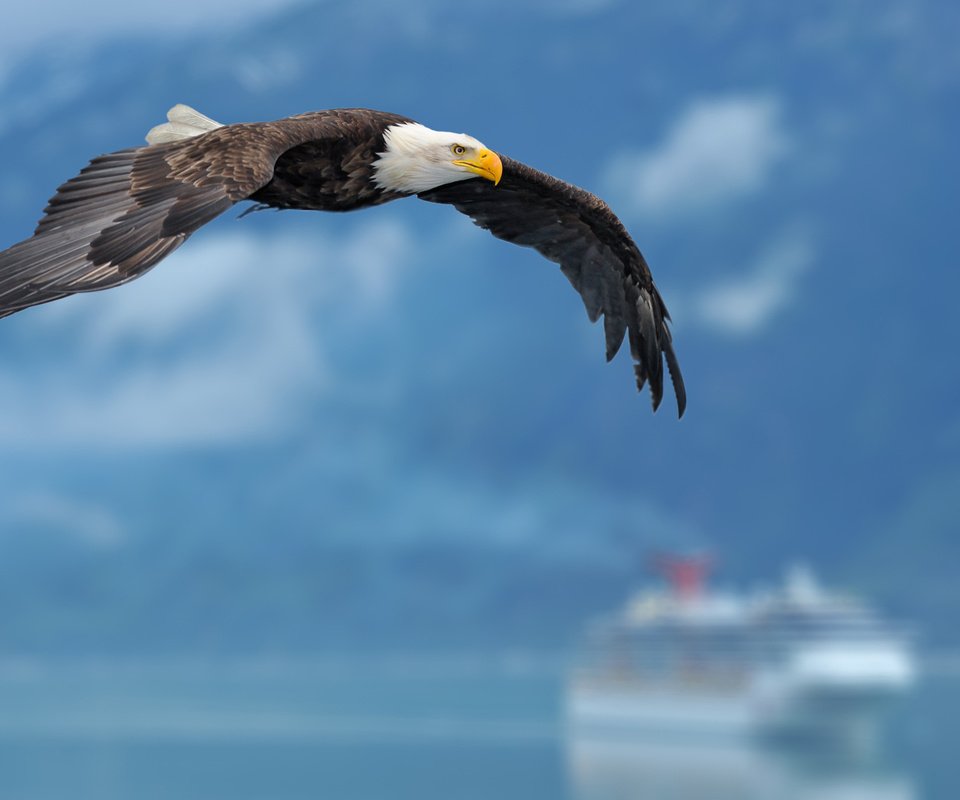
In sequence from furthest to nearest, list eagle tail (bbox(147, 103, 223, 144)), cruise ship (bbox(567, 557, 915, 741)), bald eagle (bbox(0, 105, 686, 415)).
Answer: cruise ship (bbox(567, 557, 915, 741))
eagle tail (bbox(147, 103, 223, 144))
bald eagle (bbox(0, 105, 686, 415))

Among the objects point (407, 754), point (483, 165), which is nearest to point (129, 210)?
point (483, 165)

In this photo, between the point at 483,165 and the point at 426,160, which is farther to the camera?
the point at 483,165

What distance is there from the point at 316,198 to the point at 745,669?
6843 cm

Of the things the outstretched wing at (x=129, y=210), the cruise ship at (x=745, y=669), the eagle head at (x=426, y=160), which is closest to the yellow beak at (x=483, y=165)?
the eagle head at (x=426, y=160)

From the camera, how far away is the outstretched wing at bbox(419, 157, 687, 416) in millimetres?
12141

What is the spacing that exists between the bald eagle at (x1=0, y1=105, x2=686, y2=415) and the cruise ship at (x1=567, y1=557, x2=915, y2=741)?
191 feet

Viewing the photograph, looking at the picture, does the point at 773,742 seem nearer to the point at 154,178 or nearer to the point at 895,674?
the point at 895,674

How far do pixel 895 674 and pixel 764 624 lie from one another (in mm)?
8137

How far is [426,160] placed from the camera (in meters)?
10.4

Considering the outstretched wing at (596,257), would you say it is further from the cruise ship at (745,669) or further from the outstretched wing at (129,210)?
the cruise ship at (745,669)

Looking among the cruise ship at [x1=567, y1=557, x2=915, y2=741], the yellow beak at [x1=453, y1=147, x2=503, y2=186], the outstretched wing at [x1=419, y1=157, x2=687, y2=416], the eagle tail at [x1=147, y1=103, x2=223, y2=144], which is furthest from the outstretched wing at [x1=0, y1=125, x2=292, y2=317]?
the cruise ship at [x1=567, y1=557, x2=915, y2=741]

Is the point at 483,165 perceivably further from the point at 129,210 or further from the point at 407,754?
the point at 407,754

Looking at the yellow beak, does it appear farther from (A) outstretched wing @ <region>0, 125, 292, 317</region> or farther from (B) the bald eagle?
(A) outstretched wing @ <region>0, 125, 292, 317</region>

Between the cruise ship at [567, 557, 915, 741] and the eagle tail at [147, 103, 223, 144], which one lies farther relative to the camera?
the cruise ship at [567, 557, 915, 741]
